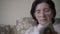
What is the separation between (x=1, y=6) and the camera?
166 centimetres

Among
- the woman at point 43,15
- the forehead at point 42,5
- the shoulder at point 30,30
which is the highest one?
the forehead at point 42,5

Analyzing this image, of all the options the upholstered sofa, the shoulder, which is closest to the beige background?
the upholstered sofa

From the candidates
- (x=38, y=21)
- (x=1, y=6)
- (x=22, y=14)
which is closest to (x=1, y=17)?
(x=1, y=6)

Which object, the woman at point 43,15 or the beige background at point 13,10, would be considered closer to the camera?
the woman at point 43,15

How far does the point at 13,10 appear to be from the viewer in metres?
1.61

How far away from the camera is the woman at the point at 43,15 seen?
131 centimetres

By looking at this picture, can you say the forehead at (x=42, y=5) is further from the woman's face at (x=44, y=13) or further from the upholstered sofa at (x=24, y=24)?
the upholstered sofa at (x=24, y=24)

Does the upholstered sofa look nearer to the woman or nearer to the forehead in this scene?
the woman

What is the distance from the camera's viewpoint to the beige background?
156 centimetres

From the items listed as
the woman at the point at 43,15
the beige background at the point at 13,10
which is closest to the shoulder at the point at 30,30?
the woman at the point at 43,15

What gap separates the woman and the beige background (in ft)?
0.63

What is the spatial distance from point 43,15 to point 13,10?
0.42 meters

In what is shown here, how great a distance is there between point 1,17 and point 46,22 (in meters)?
0.58

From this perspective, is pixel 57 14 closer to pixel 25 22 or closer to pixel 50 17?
pixel 50 17
